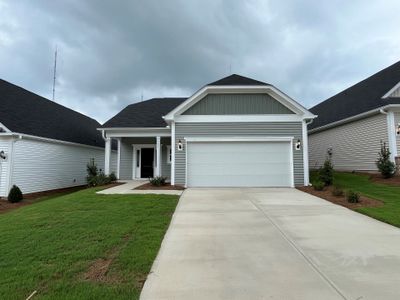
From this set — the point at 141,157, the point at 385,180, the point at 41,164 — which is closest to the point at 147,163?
the point at 141,157

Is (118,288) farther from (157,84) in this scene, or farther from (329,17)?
(157,84)

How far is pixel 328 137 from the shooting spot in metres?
19.7

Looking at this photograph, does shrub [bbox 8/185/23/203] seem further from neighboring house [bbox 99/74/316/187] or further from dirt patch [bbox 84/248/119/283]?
dirt patch [bbox 84/248/119/283]

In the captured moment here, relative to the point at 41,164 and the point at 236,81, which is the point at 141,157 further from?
the point at 236,81

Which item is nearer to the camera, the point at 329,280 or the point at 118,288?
the point at 118,288

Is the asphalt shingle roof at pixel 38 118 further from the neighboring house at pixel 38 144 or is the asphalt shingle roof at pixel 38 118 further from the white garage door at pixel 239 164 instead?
the white garage door at pixel 239 164

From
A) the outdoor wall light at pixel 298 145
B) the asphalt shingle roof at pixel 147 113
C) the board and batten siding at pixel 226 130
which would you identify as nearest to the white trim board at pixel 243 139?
the board and batten siding at pixel 226 130

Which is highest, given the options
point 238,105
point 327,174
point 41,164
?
point 238,105

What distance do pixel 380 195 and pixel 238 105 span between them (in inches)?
269

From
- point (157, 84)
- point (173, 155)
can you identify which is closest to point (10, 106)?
point (173, 155)

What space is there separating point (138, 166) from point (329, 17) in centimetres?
1323

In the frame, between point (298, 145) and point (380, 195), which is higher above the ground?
point (298, 145)

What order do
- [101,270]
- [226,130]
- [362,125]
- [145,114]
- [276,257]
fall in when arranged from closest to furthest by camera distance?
[101,270] → [276,257] → [226,130] → [362,125] → [145,114]

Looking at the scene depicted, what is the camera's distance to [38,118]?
1619 centimetres
